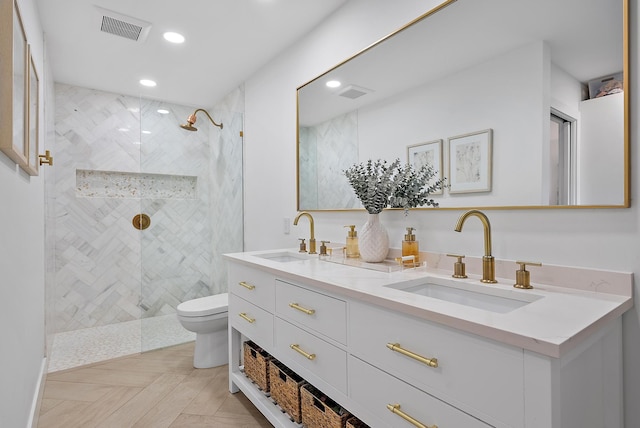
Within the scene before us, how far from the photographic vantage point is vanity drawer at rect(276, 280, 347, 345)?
Result: 4.00 ft

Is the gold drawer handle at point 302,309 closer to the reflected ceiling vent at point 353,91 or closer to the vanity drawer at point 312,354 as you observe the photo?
the vanity drawer at point 312,354

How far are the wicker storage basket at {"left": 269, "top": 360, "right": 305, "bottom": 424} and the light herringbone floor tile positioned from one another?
0.81ft

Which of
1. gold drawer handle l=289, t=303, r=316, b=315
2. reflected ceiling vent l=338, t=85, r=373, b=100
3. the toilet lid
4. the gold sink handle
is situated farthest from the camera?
the toilet lid

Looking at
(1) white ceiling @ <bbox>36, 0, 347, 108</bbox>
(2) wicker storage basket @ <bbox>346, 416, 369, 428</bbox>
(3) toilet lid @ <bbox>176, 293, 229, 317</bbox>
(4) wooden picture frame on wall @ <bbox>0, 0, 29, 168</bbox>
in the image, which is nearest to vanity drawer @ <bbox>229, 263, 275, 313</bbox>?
(3) toilet lid @ <bbox>176, 293, 229, 317</bbox>

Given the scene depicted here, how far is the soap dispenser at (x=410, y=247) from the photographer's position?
1.54 m

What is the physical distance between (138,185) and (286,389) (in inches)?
117

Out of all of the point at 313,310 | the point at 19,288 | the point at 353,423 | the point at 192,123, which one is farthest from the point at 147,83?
the point at 353,423

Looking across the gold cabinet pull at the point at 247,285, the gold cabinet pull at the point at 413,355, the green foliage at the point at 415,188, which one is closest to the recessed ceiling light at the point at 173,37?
the gold cabinet pull at the point at 247,285

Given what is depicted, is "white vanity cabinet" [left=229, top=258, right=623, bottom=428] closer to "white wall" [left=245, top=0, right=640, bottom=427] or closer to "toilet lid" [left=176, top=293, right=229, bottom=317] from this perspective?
"white wall" [left=245, top=0, right=640, bottom=427]

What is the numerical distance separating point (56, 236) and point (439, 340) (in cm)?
365

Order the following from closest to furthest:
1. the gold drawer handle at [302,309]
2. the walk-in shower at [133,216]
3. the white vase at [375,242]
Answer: the gold drawer handle at [302,309]
the white vase at [375,242]
the walk-in shower at [133,216]

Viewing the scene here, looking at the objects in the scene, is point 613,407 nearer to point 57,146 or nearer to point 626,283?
point 626,283

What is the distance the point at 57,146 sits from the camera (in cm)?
325

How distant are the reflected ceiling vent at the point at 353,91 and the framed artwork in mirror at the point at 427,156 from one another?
47cm
